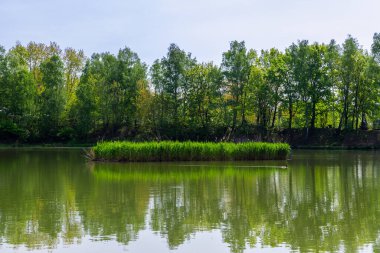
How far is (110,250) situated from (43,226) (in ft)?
9.91

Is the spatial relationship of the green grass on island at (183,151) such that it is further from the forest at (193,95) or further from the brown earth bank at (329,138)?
the forest at (193,95)

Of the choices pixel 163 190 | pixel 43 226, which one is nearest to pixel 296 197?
pixel 163 190

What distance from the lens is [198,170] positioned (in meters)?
26.8

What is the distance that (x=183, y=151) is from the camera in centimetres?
3291

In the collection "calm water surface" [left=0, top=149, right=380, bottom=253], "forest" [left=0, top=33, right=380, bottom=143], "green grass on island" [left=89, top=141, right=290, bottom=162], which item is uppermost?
"forest" [left=0, top=33, right=380, bottom=143]

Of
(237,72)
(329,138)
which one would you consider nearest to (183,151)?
(237,72)

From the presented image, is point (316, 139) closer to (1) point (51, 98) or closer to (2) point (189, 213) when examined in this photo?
(1) point (51, 98)

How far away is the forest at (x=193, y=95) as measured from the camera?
5788cm

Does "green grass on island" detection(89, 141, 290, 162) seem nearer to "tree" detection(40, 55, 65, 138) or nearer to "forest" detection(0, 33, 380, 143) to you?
"forest" detection(0, 33, 380, 143)

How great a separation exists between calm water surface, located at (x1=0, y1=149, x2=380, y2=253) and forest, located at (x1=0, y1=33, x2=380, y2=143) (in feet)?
117

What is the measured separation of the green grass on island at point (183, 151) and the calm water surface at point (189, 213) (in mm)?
7969


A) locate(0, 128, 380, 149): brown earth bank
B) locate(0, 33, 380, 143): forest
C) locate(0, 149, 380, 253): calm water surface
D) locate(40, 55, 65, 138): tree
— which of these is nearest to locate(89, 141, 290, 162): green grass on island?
locate(0, 149, 380, 253): calm water surface

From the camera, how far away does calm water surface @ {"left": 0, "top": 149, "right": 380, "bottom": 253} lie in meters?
10.0

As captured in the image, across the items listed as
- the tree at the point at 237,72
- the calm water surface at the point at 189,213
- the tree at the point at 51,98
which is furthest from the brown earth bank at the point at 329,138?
the calm water surface at the point at 189,213
